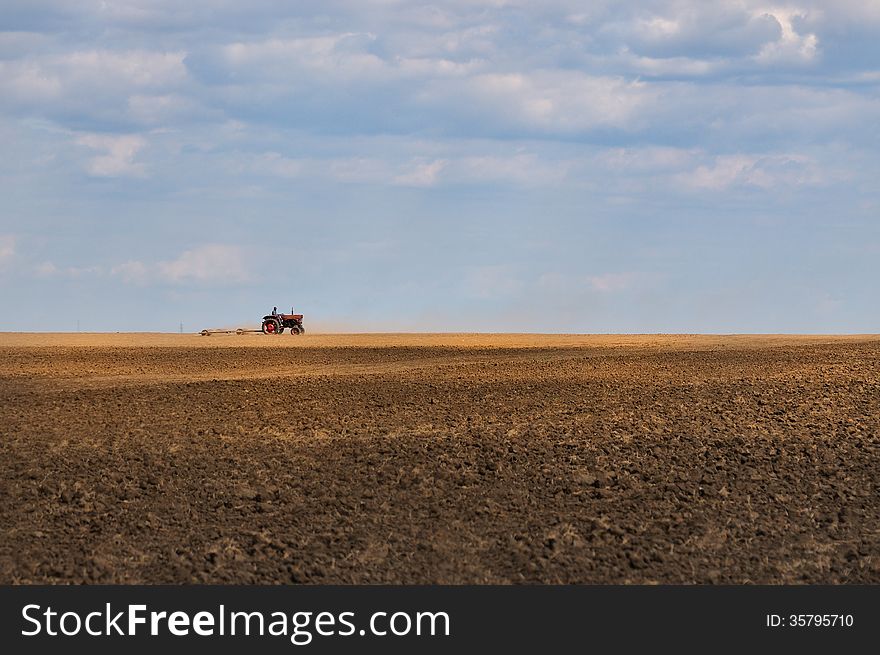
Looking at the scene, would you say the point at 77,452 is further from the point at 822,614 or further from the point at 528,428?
the point at 822,614

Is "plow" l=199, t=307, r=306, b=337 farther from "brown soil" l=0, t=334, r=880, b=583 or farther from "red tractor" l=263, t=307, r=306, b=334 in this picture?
"brown soil" l=0, t=334, r=880, b=583

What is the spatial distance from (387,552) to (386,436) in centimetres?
678

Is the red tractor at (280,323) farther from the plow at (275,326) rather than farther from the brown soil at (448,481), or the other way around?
the brown soil at (448,481)

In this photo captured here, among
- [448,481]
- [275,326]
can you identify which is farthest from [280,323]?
[448,481]

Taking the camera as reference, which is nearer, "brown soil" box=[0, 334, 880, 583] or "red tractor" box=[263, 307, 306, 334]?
"brown soil" box=[0, 334, 880, 583]

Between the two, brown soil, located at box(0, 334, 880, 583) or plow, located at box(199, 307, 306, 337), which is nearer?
brown soil, located at box(0, 334, 880, 583)

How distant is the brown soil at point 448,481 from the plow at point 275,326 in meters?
35.3

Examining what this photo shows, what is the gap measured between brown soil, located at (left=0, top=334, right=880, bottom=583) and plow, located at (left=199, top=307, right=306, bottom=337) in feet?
116

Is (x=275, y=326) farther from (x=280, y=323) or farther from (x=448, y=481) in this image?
(x=448, y=481)

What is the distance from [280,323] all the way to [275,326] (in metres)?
0.41

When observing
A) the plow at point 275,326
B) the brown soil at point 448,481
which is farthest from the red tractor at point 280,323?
the brown soil at point 448,481

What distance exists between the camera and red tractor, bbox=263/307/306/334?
65312 millimetres

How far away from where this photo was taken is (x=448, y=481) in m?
16.9

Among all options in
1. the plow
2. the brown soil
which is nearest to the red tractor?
the plow
